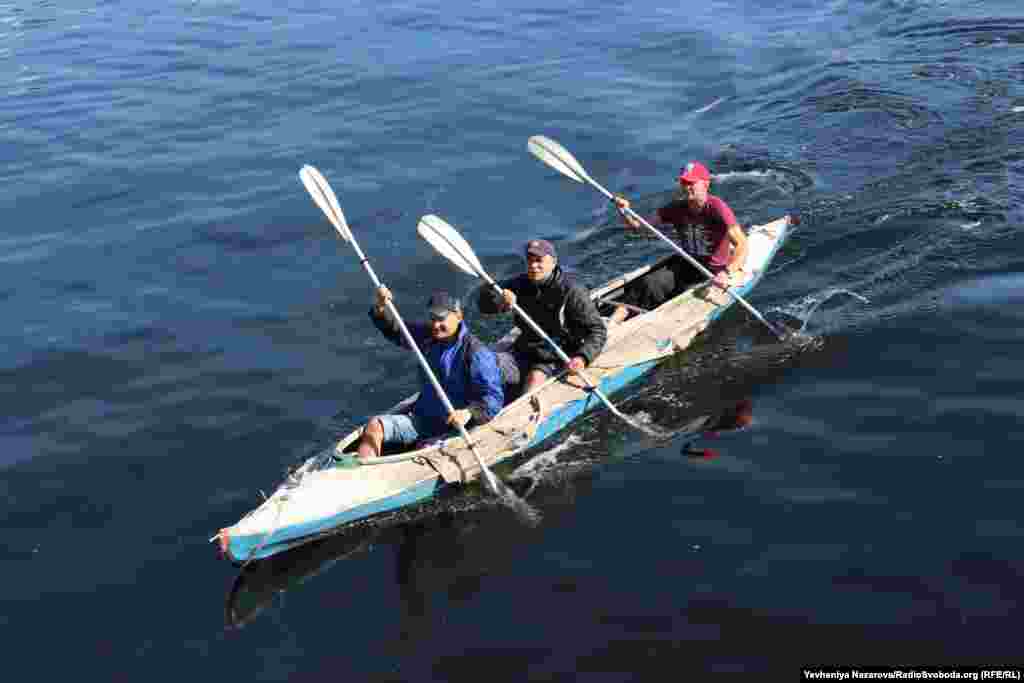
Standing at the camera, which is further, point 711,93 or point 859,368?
point 711,93

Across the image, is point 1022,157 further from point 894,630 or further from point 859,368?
point 894,630

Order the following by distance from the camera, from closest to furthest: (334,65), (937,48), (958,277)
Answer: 1. (958,277)
2. (937,48)
3. (334,65)

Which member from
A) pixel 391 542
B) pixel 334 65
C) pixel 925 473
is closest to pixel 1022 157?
pixel 925 473

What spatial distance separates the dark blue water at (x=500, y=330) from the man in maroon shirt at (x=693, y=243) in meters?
0.77

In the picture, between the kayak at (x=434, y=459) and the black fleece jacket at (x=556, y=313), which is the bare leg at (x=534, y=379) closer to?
the kayak at (x=434, y=459)

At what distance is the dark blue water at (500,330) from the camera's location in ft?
29.4

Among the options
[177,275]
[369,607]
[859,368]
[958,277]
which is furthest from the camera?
[177,275]

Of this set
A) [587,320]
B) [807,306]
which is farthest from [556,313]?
[807,306]

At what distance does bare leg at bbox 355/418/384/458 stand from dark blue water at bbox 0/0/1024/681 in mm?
798

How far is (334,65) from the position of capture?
2558 cm

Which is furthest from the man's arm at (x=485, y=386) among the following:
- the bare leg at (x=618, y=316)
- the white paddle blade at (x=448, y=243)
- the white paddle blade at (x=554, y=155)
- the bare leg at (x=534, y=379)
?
the white paddle blade at (x=554, y=155)

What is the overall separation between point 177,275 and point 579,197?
6.85 meters

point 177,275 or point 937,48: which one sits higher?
point 937,48

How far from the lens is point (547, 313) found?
11.9 metres
